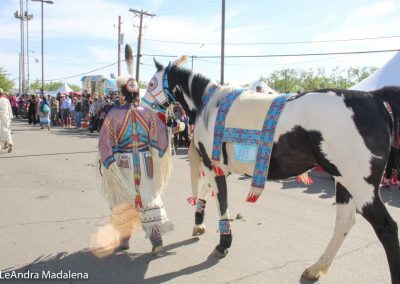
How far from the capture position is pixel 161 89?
438 centimetres

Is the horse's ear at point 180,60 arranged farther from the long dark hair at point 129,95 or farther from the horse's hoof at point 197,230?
the horse's hoof at point 197,230

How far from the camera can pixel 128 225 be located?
4.04 m

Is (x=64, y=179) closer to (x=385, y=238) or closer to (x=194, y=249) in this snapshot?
(x=194, y=249)

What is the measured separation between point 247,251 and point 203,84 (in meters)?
1.80

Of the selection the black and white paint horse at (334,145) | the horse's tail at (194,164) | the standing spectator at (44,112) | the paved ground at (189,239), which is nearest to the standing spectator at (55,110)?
the standing spectator at (44,112)

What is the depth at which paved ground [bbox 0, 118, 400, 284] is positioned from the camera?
11.6 ft

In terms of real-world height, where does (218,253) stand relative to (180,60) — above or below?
below

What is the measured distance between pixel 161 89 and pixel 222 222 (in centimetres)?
161

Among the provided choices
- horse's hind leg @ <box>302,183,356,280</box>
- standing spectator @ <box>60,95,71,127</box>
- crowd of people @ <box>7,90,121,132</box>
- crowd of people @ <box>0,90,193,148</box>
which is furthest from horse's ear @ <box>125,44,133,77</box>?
standing spectator @ <box>60,95,71,127</box>

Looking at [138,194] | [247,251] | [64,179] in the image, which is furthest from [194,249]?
[64,179]

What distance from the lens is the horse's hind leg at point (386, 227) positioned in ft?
9.61

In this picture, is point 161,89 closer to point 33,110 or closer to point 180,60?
Answer: point 180,60

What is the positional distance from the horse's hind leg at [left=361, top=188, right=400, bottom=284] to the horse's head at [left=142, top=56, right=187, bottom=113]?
7.78ft

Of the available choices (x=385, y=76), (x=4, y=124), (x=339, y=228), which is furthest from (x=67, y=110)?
(x=339, y=228)
